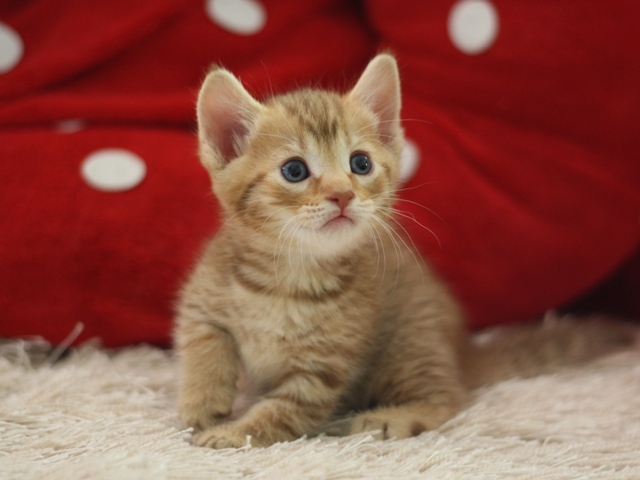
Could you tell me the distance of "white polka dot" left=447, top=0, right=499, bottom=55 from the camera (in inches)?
54.1

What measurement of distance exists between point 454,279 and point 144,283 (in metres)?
0.71

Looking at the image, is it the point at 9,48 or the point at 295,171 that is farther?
the point at 9,48

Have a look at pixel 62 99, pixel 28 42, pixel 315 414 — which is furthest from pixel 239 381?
pixel 28 42

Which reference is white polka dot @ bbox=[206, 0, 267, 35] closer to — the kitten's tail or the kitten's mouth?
the kitten's mouth

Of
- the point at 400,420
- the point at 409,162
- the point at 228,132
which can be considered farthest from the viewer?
the point at 409,162

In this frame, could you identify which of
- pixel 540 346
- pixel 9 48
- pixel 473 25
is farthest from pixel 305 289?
pixel 9 48

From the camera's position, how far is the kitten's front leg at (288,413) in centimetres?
95

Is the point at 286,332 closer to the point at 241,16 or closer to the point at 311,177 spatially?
the point at 311,177

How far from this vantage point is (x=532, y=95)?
1.39 metres

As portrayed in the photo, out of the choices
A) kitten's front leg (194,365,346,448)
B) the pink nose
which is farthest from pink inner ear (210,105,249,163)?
kitten's front leg (194,365,346,448)

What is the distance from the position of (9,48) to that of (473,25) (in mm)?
1075

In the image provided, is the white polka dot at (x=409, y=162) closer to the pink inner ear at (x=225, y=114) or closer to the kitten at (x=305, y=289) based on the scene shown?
the kitten at (x=305, y=289)

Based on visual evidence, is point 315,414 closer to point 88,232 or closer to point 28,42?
point 88,232

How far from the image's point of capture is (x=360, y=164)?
1120mm
